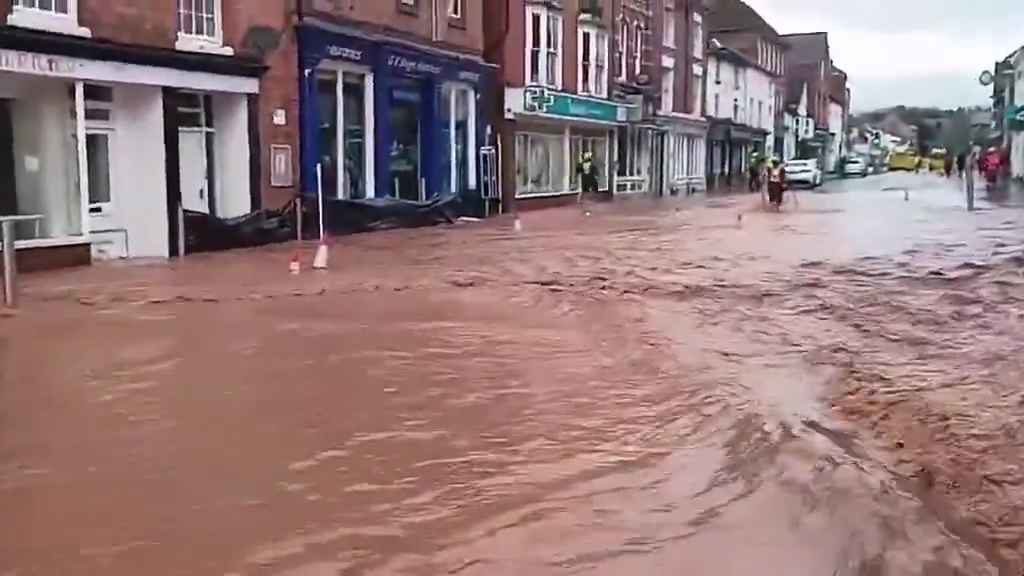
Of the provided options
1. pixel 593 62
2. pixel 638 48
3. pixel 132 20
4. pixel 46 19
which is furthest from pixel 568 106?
pixel 46 19

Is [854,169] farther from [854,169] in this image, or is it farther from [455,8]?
[455,8]

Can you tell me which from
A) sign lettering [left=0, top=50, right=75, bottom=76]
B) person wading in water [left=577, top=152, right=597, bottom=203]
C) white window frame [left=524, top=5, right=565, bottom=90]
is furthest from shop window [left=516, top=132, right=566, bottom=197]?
sign lettering [left=0, top=50, right=75, bottom=76]

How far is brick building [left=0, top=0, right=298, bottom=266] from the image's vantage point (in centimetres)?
1734

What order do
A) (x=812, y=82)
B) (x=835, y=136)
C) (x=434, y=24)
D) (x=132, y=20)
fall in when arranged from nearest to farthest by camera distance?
(x=132, y=20) → (x=434, y=24) → (x=812, y=82) → (x=835, y=136)

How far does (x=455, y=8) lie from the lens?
31.4m

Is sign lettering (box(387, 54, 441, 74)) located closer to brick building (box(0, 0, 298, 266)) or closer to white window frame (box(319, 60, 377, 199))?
white window frame (box(319, 60, 377, 199))

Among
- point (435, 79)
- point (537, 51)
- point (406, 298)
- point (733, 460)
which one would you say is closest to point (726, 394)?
point (733, 460)

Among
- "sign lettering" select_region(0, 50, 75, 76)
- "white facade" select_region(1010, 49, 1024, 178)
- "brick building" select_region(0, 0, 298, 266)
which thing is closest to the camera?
"sign lettering" select_region(0, 50, 75, 76)

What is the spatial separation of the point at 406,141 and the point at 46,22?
12.6m

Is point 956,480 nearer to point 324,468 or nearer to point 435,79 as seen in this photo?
point 324,468

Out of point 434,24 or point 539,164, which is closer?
point 434,24

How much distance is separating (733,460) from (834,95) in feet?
378

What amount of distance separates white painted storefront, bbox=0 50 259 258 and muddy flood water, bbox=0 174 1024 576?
279cm

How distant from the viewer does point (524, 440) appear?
24.0ft
